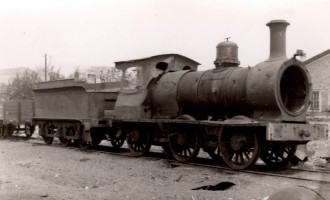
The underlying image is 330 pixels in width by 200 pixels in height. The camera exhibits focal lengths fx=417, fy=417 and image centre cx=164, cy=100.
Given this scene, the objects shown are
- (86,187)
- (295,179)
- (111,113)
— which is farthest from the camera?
(111,113)

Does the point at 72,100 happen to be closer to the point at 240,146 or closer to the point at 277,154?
the point at 240,146

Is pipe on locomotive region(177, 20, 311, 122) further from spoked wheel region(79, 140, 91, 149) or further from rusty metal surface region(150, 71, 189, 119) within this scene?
spoked wheel region(79, 140, 91, 149)

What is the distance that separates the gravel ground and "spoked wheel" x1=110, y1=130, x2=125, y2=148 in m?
1.33

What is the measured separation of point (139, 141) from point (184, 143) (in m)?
1.90

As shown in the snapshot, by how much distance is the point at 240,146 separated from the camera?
8641 millimetres

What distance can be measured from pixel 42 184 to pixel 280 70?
16.1ft

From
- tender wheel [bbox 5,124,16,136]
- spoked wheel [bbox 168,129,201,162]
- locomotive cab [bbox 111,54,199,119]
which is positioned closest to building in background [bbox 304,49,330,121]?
locomotive cab [bbox 111,54,199,119]

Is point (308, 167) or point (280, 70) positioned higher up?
point (280, 70)

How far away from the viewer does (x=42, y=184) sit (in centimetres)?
697

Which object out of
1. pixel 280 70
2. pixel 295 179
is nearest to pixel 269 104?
pixel 280 70

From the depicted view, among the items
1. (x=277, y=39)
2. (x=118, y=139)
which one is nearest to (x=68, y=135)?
(x=118, y=139)

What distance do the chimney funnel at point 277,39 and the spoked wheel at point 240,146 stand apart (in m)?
1.71

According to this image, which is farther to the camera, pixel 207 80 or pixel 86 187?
pixel 207 80

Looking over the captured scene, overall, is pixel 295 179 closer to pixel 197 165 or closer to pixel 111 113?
pixel 197 165
